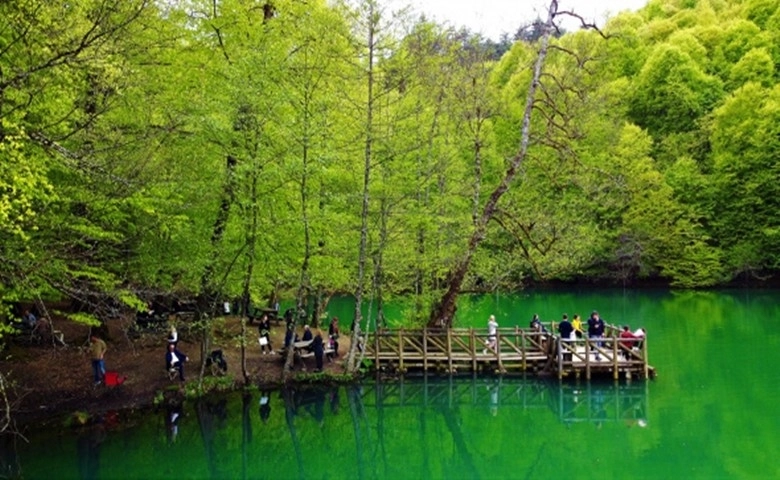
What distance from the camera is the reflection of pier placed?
1709 centimetres

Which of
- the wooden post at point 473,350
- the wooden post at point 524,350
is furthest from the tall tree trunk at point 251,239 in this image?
the wooden post at point 524,350

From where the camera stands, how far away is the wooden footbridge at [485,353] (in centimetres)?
1970

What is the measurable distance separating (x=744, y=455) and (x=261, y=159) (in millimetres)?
12933

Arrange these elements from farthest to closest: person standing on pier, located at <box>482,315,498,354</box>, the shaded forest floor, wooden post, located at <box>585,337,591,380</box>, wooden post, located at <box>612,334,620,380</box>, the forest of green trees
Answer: person standing on pier, located at <box>482,315,498,354</box>, wooden post, located at <box>612,334,620,380</box>, wooden post, located at <box>585,337,591,380</box>, the shaded forest floor, the forest of green trees

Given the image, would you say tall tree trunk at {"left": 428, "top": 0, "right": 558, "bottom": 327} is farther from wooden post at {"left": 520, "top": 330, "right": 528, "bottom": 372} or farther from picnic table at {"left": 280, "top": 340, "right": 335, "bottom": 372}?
picnic table at {"left": 280, "top": 340, "right": 335, "bottom": 372}

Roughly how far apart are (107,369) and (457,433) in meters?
9.50

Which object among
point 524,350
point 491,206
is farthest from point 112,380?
point 524,350

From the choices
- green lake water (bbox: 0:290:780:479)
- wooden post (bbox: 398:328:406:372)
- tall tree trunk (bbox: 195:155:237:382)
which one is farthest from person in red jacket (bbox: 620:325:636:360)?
tall tree trunk (bbox: 195:155:237:382)

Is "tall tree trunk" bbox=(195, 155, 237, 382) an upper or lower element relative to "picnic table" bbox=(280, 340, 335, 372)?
upper

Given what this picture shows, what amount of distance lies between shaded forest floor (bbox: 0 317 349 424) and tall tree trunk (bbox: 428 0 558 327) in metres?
3.59

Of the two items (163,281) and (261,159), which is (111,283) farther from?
(261,159)

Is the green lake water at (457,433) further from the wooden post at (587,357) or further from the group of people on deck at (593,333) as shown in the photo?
the group of people on deck at (593,333)

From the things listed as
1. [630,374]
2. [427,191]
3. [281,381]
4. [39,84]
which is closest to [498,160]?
[427,191]

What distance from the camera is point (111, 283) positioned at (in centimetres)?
1398
